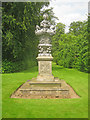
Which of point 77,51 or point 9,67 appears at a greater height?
point 77,51

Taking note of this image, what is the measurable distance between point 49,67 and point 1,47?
8793 mm

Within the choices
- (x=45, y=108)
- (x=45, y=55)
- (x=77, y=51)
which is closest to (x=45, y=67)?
(x=45, y=55)

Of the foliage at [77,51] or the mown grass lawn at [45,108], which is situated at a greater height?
the foliage at [77,51]

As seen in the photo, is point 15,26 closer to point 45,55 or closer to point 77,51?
point 77,51

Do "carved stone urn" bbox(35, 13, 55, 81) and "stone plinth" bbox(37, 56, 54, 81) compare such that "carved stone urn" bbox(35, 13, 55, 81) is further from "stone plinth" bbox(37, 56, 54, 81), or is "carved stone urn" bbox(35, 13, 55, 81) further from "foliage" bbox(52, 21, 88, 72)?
"foliage" bbox(52, 21, 88, 72)

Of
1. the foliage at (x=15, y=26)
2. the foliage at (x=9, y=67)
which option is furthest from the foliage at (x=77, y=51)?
the foliage at (x=9, y=67)

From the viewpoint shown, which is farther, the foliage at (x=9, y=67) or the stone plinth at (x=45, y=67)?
the foliage at (x=9, y=67)

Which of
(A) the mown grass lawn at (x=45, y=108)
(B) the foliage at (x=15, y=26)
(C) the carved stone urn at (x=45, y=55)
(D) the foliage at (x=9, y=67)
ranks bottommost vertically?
(A) the mown grass lawn at (x=45, y=108)

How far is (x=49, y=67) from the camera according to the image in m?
7.69

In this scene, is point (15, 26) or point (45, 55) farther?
point (15, 26)

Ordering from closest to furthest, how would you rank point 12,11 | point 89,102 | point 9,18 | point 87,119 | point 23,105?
1. point 87,119
2. point 23,105
3. point 89,102
4. point 9,18
5. point 12,11

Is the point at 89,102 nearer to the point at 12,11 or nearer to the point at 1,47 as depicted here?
the point at 1,47

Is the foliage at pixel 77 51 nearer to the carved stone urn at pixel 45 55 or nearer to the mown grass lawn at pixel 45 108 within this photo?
the carved stone urn at pixel 45 55

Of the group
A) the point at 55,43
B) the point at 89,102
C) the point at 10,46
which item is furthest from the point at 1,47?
the point at 55,43
